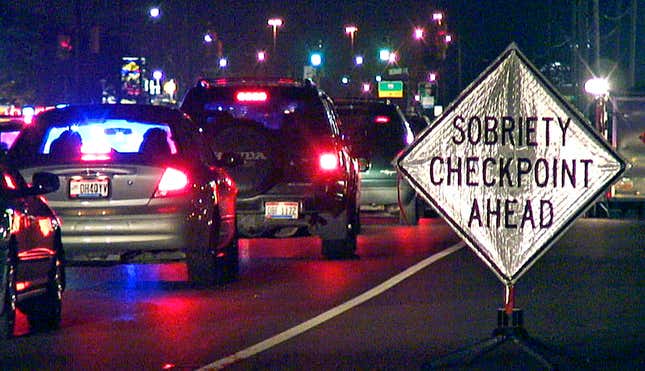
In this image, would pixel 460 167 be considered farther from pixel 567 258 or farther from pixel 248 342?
pixel 567 258

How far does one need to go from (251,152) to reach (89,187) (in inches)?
124

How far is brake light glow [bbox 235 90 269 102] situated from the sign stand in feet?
26.8

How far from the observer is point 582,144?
32.1 ft

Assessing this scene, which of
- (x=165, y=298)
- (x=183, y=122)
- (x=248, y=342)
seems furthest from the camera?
(x=183, y=122)

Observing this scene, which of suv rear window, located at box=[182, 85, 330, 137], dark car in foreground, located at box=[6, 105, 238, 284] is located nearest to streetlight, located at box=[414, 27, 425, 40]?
suv rear window, located at box=[182, 85, 330, 137]

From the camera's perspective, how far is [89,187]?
47.0 ft

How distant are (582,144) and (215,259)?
5.77 meters

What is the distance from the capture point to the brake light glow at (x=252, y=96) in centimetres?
1777

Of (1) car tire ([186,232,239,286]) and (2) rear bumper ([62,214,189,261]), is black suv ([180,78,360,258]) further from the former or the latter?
(2) rear bumper ([62,214,189,261])

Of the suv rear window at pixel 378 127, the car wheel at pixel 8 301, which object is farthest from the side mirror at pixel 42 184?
the suv rear window at pixel 378 127

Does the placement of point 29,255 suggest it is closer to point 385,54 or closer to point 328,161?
point 328,161

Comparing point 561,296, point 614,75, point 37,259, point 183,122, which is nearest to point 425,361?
point 37,259

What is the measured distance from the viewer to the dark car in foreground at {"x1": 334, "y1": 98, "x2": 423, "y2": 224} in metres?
24.7

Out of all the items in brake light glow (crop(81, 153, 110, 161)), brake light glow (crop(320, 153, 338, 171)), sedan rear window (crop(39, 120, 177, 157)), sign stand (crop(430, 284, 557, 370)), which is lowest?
sign stand (crop(430, 284, 557, 370))
